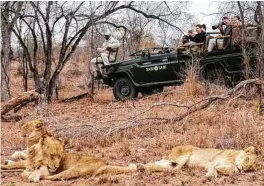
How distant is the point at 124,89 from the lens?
52.8 feet

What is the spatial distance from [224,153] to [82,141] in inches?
121

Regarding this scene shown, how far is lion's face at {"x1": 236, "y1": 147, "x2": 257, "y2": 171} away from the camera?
23.7ft

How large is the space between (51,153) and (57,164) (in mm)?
171

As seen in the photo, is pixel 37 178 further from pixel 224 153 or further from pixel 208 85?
pixel 208 85


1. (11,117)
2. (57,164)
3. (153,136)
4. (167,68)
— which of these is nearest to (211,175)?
(57,164)

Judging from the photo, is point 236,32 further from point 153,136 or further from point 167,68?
point 153,136

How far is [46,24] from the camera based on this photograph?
18.2 metres

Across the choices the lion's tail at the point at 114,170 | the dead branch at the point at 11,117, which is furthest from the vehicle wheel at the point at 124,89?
the lion's tail at the point at 114,170

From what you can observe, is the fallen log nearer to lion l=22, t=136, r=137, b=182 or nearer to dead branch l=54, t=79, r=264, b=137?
dead branch l=54, t=79, r=264, b=137

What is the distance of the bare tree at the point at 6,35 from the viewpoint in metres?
18.1

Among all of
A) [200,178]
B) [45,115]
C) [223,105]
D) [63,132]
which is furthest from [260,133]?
[45,115]

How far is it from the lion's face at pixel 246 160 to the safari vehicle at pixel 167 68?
6557 millimetres

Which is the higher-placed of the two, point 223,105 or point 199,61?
point 199,61

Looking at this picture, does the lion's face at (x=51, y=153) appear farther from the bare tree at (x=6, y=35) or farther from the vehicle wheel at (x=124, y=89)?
the bare tree at (x=6, y=35)
